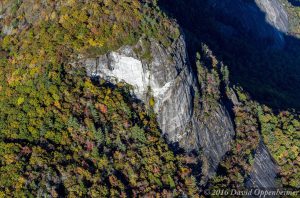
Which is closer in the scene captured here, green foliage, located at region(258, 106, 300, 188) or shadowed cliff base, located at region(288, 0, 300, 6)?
green foliage, located at region(258, 106, 300, 188)

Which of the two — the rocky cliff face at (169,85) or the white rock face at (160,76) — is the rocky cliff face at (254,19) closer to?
the rocky cliff face at (169,85)

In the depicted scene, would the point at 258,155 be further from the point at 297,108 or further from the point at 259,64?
the point at 259,64

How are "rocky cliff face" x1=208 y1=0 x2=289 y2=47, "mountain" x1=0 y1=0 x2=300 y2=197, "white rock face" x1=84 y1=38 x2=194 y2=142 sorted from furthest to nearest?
"rocky cliff face" x1=208 y1=0 x2=289 y2=47
"white rock face" x1=84 y1=38 x2=194 y2=142
"mountain" x1=0 y1=0 x2=300 y2=197

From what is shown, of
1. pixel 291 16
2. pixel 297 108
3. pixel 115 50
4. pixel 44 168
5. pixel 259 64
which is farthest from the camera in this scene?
pixel 291 16

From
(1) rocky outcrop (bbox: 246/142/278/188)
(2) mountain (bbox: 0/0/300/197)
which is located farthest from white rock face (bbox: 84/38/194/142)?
(1) rocky outcrop (bbox: 246/142/278/188)

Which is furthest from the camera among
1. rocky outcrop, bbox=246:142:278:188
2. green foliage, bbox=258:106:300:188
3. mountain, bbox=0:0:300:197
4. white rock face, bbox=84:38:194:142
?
green foliage, bbox=258:106:300:188

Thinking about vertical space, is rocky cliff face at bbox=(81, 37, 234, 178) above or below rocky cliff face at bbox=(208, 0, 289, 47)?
below

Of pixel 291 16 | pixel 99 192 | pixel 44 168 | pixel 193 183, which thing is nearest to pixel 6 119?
pixel 44 168

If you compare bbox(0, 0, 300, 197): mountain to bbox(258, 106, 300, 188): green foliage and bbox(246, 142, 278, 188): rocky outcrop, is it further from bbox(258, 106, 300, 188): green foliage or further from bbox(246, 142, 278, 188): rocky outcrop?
bbox(258, 106, 300, 188): green foliage
